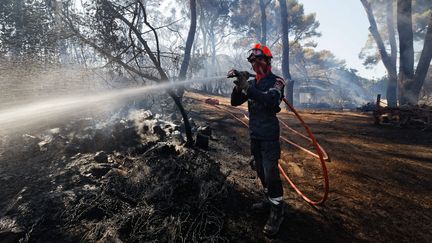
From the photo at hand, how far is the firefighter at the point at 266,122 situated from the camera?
314cm

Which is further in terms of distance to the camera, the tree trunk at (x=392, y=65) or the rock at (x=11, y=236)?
the tree trunk at (x=392, y=65)

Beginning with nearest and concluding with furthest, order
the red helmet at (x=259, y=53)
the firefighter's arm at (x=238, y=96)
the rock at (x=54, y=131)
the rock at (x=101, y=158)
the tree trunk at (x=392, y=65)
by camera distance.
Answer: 1. the red helmet at (x=259, y=53)
2. the firefighter's arm at (x=238, y=96)
3. the rock at (x=101, y=158)
4. the rock at (x=54, y=131)
5. the tree trunk at (x=392, y=65)

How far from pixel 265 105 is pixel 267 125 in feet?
0.90

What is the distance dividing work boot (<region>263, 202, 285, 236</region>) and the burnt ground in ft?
0.28

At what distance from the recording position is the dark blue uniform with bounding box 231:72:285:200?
315cm

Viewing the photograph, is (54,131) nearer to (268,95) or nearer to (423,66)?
(268,95)

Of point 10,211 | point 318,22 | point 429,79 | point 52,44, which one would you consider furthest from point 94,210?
point 318,22

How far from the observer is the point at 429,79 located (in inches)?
1080

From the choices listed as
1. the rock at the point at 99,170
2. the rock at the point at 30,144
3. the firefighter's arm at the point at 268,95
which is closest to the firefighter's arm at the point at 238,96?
the firefighter's arm at the point at 268,95

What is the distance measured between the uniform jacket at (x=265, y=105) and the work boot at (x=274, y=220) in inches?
33.2

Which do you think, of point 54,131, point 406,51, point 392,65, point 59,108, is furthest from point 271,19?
point 54,131

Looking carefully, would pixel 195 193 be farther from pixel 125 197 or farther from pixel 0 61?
pixel 0 61

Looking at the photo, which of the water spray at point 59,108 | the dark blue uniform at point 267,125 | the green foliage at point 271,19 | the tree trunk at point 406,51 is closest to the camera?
the dark blue uniform at point 267,125

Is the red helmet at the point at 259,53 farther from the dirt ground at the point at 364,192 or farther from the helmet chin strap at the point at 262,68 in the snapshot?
the dirt ground at the point at 364,192
